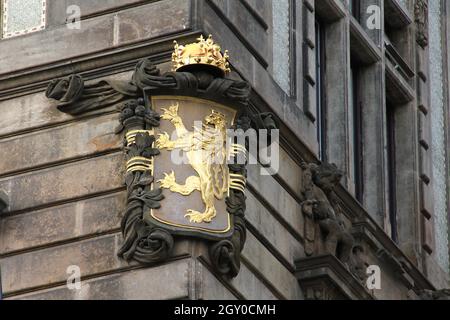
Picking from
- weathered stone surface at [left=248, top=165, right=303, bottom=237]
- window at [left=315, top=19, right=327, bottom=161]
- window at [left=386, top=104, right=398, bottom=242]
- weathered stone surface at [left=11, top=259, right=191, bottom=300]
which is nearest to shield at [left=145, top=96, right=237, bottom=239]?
weathered stone surface at [left=11, top=259, right=191, bottom=300]

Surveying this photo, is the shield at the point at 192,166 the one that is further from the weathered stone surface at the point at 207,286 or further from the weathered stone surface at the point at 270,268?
the weathered stone surface at the point at 270,268

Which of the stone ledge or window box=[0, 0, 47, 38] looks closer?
the stone ledge

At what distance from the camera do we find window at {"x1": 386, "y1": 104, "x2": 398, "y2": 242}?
138 feet

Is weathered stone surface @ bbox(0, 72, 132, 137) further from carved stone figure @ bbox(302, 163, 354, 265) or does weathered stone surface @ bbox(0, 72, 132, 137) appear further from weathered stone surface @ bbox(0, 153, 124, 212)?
carved stone figure @ bbox(302, 163, 354, 265)

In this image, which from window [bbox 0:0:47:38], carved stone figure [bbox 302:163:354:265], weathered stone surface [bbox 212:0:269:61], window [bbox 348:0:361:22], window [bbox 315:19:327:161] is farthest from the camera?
window [bbox 348:0:361:22]

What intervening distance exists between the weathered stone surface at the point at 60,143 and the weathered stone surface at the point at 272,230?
1.92m

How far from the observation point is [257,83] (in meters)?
36.2

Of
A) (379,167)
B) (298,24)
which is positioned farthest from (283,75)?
(379,167)

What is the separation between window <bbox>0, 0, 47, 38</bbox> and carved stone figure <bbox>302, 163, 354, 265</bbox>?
4026mm

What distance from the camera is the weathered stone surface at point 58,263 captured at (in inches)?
1348

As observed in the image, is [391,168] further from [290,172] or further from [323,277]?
[323,277]

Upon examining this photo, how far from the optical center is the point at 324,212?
37.1m

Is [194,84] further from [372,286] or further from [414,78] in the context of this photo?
[414,78]

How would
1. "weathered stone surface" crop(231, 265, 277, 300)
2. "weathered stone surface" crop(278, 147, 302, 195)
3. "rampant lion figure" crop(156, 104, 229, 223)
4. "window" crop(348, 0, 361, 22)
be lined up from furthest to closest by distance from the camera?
"window" crop(348, 0, 361, 22) → "weathered stone surface" crop(278, 147, 302, 195) → "weathered stone surface" crop(231, 265, 277, 300) → "rampant lion figure" crop(156, 104, 229, 223)
